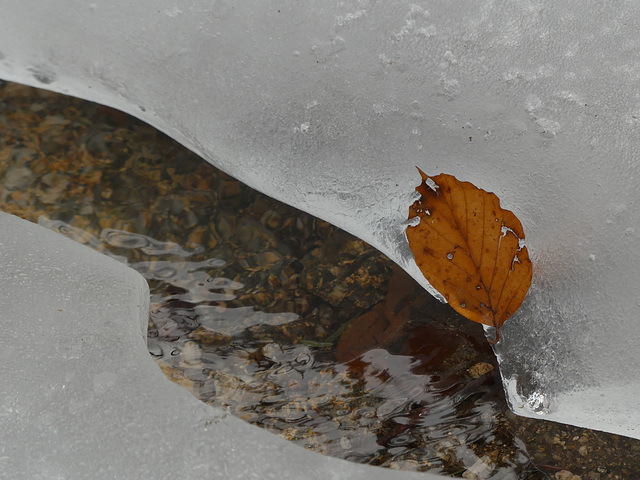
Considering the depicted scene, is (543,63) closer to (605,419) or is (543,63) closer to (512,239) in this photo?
(512,239)

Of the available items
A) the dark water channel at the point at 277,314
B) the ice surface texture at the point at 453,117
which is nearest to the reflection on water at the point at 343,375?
the dark water channel at the point at 277,314

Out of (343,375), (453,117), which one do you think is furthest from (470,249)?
(343,375)

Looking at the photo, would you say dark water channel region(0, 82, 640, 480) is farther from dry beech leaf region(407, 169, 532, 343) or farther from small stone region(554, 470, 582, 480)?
dry beech leaf region(407, 169, 532, 343)

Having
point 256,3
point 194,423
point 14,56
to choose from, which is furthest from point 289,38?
point 194,423

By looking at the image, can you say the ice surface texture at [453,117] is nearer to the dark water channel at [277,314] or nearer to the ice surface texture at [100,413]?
the dark water channel at [277,314]

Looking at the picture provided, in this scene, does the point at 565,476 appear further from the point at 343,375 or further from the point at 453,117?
the point at 453,117

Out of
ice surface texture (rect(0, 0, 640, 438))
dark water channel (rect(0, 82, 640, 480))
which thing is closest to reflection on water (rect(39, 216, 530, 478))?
dark water channel (rect(0, 82, 640, 480))
